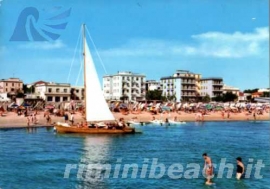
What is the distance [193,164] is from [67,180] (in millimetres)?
10870

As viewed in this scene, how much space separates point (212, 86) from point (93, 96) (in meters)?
126

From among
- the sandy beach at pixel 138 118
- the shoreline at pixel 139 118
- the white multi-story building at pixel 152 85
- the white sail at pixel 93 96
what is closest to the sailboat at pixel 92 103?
the white sail at pixel 93 96

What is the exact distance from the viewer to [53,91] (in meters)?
144

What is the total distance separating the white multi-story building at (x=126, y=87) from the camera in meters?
167

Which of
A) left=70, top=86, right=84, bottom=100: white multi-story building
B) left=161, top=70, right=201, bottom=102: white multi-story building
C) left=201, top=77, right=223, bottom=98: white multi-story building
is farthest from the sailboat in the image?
left=201, top=77, right=223, bottom=98: white multi-story building

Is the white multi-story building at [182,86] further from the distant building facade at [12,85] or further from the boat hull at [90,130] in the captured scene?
the boat hull at [90,130]

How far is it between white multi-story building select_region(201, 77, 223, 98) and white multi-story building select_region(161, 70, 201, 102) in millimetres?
2583

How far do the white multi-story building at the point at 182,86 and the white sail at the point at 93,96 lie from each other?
115851mm

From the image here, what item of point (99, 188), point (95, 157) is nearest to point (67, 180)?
point (99, 188)

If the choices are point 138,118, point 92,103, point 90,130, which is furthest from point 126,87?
point 90,130

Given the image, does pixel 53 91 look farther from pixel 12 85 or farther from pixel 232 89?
pixel 232 89

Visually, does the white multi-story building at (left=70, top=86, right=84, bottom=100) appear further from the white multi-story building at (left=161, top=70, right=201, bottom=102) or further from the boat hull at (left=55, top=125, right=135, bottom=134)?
the boat hull at (left=55, top=125, right=135, bottom=134)

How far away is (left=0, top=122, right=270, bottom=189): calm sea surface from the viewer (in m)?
25.0

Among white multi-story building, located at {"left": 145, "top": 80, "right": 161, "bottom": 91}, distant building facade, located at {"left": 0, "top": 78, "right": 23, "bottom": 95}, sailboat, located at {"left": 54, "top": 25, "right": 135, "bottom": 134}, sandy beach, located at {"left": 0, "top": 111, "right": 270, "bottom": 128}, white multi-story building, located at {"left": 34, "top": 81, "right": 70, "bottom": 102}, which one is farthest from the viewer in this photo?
white multi-story building, located at {"left": 145, "top": 80, "right": 161, "bottom": 91}
